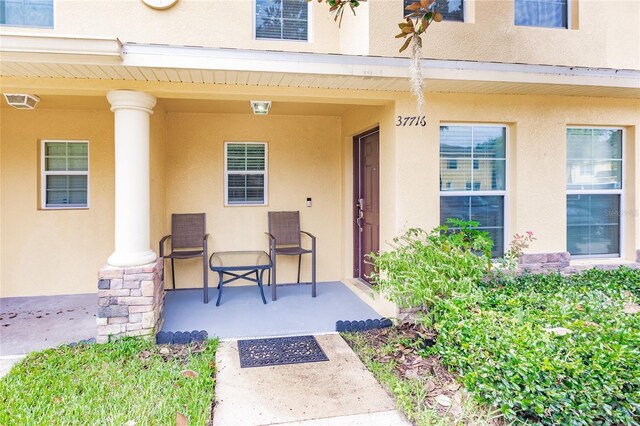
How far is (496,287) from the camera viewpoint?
4.30 m

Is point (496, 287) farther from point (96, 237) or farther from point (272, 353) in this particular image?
point (96, 237)

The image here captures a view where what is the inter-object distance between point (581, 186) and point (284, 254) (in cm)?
406

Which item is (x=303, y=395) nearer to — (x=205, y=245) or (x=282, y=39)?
(x=205, y=245)

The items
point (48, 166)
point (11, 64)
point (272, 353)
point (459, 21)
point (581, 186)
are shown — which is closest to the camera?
point (11, 64)

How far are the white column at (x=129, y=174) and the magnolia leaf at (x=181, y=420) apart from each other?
5.76 ft

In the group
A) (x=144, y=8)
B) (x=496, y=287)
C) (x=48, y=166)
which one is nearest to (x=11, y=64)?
(x=144, y=8)

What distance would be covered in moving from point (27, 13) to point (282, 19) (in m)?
2.87

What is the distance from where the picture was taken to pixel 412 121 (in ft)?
14.7

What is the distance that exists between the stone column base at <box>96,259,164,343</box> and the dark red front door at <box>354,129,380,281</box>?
2.64 metres

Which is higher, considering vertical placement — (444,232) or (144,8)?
(144,8)

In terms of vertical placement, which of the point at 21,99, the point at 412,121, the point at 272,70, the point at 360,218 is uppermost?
the point at 272,70

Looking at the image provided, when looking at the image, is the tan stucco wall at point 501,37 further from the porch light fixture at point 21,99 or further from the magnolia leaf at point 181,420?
the magnolia leaf at point 181,420

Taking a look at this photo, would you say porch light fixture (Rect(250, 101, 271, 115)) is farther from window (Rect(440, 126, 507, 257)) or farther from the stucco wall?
window (Rect(440, 126, 507, 257))

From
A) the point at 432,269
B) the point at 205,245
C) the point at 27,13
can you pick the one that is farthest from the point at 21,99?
the point at 432,269
